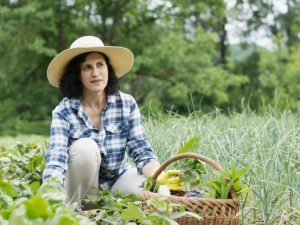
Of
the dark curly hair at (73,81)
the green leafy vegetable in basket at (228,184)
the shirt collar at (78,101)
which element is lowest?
the green leafy vegetable in basket at (228,184)

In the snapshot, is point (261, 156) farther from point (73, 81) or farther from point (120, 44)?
point (120, 44)

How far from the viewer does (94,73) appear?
3115mm

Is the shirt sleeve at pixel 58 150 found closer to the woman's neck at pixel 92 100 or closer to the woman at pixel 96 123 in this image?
the woman at pixel 96 123

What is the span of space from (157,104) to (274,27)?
23.2ft

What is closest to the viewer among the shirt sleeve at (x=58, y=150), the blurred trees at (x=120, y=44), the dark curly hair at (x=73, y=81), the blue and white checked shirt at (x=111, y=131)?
the shirt sleeve at (x=58, y=150)

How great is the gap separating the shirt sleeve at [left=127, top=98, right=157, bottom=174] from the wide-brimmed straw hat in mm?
345

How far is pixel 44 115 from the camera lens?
13.4 metres

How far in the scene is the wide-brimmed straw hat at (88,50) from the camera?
3137mm

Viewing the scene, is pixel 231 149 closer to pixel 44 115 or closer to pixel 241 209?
pixel 241 209

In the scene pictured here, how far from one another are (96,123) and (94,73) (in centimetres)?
29

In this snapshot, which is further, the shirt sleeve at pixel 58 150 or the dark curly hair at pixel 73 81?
the dark curly hair at pixel 73 81

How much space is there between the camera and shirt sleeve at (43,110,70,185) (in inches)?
110

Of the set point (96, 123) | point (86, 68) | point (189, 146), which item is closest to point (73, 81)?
point (86, 68)

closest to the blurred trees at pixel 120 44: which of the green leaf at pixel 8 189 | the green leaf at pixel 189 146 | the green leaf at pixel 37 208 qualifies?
the green leaf at pixel 189 146
